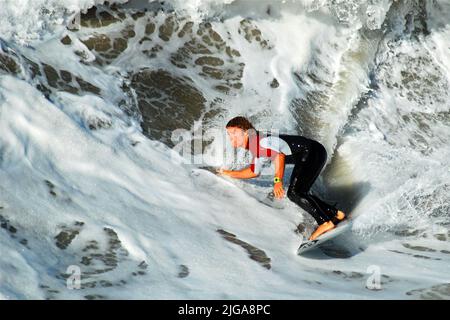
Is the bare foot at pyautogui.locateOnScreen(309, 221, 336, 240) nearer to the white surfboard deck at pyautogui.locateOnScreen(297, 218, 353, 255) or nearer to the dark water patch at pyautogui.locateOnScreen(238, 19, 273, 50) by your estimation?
the white surfboard deck at pyautogui.locateOnScreen(297, 218, 353, 255)

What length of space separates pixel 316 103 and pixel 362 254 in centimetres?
321

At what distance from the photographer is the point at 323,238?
788cm

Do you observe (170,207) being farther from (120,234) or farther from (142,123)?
(142,123)

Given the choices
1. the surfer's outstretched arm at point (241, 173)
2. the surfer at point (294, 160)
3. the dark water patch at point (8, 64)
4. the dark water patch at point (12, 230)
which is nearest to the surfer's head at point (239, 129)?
the surfer at point (294, 160)

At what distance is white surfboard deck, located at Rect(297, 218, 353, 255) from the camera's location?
7816mm

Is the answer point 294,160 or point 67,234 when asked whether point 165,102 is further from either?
point 67,234

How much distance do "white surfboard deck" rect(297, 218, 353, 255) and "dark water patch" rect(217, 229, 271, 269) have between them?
0.40m

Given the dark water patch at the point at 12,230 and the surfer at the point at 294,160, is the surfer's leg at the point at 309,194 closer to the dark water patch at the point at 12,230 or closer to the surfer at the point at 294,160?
the surfer at the point at 294,160

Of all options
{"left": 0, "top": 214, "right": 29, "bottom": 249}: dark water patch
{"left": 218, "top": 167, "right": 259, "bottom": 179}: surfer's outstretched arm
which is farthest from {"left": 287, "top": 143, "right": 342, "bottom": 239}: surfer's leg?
{"left": 0, "top": 214, "right": 29, "bottom": 249}: dark water patch

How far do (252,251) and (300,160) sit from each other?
1117mm

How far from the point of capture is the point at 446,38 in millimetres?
13320

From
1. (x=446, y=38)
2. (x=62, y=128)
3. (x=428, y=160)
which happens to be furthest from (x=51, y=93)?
(x=446, y=38)
